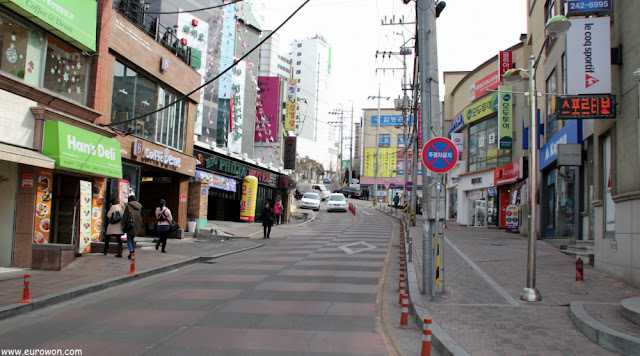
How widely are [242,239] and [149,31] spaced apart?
9.34 meters

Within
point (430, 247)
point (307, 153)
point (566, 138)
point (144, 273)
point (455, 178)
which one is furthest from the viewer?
point (307, 153)

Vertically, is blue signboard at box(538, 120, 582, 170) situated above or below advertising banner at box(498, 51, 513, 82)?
below

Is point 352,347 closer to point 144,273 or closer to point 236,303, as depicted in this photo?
point 236,303

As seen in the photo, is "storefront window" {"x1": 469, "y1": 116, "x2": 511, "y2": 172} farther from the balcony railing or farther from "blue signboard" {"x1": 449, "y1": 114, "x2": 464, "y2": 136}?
the balcony railing

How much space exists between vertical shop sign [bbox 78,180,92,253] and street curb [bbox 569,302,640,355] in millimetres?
12059

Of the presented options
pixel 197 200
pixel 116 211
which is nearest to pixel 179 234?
pixel 197 200

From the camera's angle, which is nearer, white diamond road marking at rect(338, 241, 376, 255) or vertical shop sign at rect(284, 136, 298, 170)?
white diamond road marking at rect(338, 241, 376, 255)

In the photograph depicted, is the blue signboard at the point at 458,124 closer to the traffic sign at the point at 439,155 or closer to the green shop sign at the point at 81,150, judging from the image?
the green shop sign at the point at 81,150

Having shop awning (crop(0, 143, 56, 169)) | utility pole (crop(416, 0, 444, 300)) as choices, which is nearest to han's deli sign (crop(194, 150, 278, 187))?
shop awning (crop(0, 143, 56, 169))

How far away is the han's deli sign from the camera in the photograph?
77.0ft

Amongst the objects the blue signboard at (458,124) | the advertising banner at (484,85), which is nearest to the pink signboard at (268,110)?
the blue signboard at (458,124)

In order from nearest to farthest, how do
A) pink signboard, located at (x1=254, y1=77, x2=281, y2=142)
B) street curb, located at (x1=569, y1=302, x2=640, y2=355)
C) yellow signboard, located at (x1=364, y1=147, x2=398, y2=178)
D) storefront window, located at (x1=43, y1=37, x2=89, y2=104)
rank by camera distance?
street curb, located at (x1=569, y1=302, x2=640, y2=355), storefront window, located at (x1=43, y1=37, x2=89, y2=104), pink signboard, located at (x1=254, y1=77, x2=281, y2=142), yellow signboard, located at (x1=364, y1=147, x2=398, y2=178)

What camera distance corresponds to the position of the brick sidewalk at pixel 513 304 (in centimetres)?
614

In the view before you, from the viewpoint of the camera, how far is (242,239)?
21266 mm
